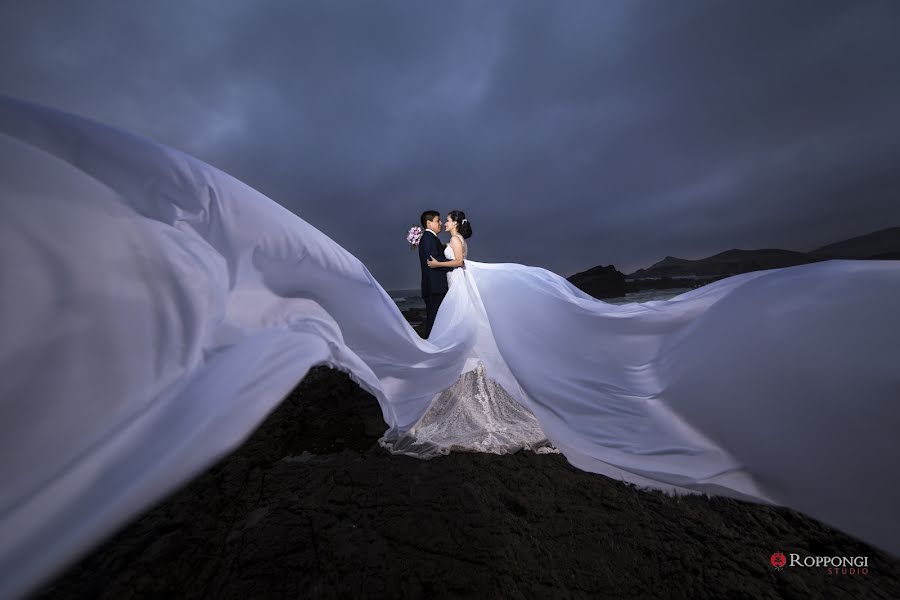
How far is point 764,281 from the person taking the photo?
3.99ft

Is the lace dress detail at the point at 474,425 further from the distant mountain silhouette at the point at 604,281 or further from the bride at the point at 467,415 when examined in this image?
the distant mountain silhouette at the point at 604,281

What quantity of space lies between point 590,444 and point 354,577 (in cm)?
117

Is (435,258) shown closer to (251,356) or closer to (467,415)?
(467,415)

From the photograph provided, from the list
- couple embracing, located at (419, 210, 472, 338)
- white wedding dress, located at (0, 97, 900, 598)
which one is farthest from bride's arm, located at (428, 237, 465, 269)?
white wedding dress, located at (0, 97, 900, 598)

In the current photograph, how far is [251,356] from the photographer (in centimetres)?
81

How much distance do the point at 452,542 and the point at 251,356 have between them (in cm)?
101

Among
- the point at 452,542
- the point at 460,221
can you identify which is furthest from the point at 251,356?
the point at 460,221

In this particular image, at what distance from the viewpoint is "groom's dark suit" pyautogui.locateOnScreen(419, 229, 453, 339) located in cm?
307

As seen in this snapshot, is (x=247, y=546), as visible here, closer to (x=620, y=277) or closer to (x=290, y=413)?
(x=290, y=413)

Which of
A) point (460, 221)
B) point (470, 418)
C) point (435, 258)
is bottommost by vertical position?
point (470, 418)

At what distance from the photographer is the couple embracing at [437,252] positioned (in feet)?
9.62

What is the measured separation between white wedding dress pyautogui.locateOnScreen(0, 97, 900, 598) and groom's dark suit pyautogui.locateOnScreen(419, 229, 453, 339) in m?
1.51
